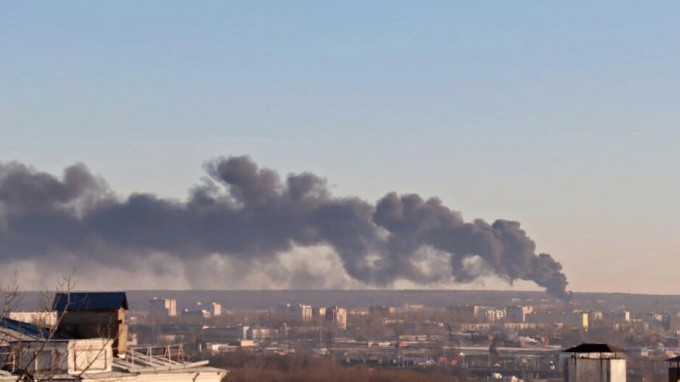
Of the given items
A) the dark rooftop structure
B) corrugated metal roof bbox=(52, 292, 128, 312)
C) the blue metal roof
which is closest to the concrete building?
the dark rooftop structure

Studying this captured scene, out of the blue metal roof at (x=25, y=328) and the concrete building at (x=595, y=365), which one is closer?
the blue metal roof at (x=25, y=328)

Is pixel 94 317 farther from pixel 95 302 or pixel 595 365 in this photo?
pixel 595 365

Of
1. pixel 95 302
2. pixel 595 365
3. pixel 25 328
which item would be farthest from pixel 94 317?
pixel 595 365

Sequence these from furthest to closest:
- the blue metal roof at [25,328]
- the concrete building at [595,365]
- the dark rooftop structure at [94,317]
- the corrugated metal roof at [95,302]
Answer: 1. the concrete building at [595,365]
2. the corrugated metal roof at [95,302]
3. the dark rooftop structure at [94,317]
4. the blue metal roof at [25,328]

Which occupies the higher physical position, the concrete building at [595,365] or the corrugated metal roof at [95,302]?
the corrugated metal roof at [95,302]

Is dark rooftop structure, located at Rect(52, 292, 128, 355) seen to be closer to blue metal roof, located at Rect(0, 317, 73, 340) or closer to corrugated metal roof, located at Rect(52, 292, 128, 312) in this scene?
corrugated metal roof, located at Rect(52, 292, 128, 312)

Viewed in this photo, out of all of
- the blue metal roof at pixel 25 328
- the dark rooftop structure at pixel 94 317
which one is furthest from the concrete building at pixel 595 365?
the blue metal roof at pixel 25 328

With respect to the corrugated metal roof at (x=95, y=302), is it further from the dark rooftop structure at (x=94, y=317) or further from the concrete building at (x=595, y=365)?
the concrete building at (x=595, y=365)

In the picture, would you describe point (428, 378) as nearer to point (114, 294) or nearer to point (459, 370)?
point (459, 370)
